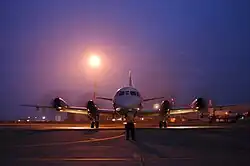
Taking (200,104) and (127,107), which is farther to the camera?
(200,104)

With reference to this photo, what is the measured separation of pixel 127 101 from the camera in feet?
136

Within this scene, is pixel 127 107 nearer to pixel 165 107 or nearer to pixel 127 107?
pixel 127 107

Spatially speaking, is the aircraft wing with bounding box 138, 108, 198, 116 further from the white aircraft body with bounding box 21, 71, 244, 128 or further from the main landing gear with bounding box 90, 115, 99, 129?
the main landing gear with bounding box 90, 115, 99, 129

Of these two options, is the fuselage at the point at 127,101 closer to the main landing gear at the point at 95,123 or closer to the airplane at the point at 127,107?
the airplane at the point at 127,107

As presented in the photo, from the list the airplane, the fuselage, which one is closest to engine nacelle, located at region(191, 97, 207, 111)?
the airplane

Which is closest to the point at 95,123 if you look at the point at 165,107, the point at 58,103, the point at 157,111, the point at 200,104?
the point at 58,103

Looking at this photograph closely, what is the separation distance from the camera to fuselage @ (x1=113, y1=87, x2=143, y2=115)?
134 feet

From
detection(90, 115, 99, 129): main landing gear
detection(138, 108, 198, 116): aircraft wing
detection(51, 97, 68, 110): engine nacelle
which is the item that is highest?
detection(51, 97, 68, 110): engine nacelle

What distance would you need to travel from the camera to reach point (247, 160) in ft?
43.1

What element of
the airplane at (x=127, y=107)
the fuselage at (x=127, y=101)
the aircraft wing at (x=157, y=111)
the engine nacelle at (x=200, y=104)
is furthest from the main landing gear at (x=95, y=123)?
the engine nacelle at (x=200, y=104)

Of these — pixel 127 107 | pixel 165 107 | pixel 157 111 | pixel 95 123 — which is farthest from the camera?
pixel 157 111

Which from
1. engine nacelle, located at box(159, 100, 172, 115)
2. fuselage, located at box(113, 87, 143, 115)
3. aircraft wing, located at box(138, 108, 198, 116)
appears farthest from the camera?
aircraft wing, located at box(138, 108, 198, 116)

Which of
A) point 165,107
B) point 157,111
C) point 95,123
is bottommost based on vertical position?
point 95,123

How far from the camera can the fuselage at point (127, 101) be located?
40.9 metres
